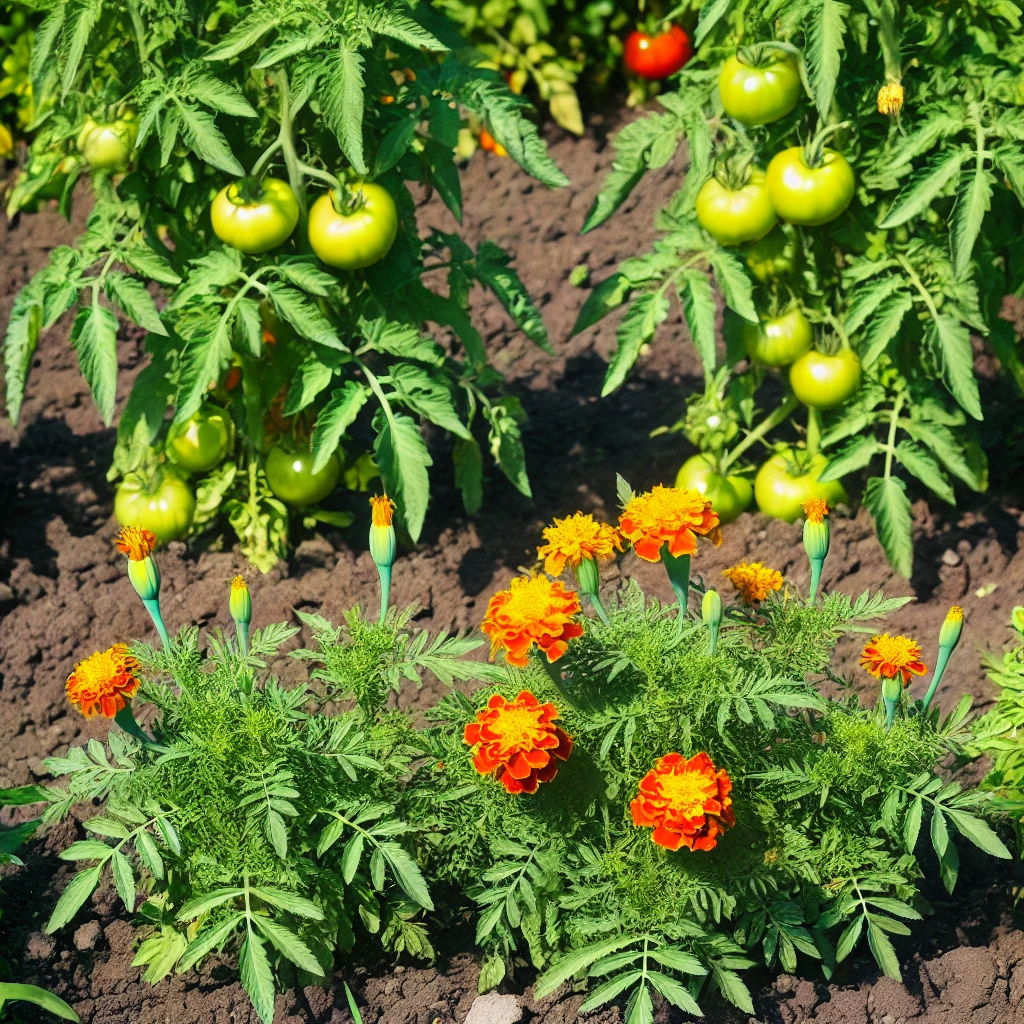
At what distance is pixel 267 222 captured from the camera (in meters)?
3.32

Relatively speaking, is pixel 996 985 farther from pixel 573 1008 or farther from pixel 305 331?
pixel 305 331

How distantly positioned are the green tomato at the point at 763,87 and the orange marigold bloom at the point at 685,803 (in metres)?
1.78

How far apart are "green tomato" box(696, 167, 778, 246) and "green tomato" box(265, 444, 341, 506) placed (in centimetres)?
114

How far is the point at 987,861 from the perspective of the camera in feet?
9.64

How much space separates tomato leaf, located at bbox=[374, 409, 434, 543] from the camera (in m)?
3.43

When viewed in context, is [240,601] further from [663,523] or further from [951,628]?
[951,628]

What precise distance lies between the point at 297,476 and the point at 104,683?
1.39 m

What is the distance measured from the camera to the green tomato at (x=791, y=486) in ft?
12.4

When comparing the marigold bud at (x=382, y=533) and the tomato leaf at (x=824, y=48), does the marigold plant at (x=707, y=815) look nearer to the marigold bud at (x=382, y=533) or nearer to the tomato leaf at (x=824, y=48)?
the marigold bud at (x=382, y=533)

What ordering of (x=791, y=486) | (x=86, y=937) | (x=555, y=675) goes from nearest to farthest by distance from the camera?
(x=555, y=675) → (x=86, y=937) → (x=791, y=486)

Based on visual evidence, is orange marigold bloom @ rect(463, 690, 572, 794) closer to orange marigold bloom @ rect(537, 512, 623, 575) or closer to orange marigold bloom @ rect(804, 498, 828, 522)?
orange marigold bloom @ rect(537, 512, 623, 575)

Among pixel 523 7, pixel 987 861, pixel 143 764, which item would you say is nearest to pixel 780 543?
pixel 987 861

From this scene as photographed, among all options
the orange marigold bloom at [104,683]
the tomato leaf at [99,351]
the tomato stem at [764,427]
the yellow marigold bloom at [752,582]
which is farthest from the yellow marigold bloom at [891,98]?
→ the orange marigold bloom at [104,683]

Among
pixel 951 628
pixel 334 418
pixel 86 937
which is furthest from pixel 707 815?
pixel 334 418
